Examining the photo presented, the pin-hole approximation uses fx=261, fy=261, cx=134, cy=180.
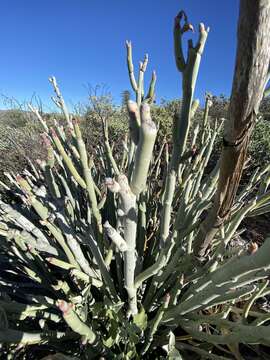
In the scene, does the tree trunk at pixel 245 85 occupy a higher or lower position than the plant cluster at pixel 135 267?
higher

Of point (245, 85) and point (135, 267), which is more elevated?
point (245, 85)

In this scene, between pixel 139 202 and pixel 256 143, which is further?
pixel 256 143

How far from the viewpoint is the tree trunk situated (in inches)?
18.6

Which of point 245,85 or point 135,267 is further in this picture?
point 135,267

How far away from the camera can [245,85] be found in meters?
0.56

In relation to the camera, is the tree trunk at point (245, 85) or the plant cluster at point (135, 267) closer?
the tree trunk at point (245, 85)

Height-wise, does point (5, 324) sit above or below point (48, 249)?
below

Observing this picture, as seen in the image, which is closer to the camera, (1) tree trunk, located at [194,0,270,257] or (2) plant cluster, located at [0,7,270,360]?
(1) tree trunk, located at [194,0,270,257]

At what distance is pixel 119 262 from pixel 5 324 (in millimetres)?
522

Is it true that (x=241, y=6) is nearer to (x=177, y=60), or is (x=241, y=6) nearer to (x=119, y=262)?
(x=177, y=60)

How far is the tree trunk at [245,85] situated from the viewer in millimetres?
473

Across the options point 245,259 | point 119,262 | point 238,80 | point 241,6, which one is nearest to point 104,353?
point 119,262

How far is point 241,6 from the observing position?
1.58 ft

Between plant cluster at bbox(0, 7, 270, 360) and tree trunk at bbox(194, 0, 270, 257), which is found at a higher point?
tree trunk at bbox(194, 0, 270, 257)
